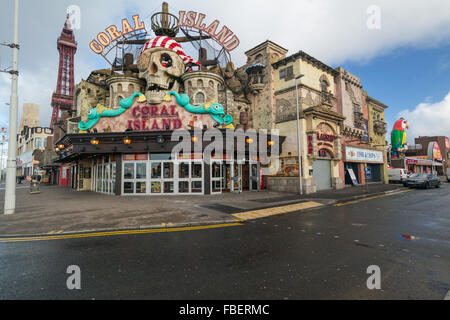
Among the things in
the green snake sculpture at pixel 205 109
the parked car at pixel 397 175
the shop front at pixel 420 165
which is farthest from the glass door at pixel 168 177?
the shop front at pixel 420 165

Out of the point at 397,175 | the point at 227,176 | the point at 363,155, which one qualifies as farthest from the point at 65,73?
the point at 397,175

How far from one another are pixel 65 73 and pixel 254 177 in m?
78.2

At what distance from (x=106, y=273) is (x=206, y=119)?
15.0 m

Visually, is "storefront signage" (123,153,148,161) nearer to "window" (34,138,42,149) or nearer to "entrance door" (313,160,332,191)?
"entrance door" (313,160,332,191)

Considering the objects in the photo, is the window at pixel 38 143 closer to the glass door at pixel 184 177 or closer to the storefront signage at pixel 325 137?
the glass door at pixel 184 177

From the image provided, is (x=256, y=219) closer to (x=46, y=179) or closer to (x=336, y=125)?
(x=336, y=125)

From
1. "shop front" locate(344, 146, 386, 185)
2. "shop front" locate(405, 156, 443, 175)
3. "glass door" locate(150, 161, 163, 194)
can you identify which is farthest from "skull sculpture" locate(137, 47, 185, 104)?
"shop front" locate(405, 156, 443, 175)

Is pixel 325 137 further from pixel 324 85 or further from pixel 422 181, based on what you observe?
pixel 422 181

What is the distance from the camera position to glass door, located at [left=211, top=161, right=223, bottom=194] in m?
Answer: 16.6

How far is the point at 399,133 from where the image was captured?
3438 centimetres

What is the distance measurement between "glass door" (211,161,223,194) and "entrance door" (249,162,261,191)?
12.1 ft

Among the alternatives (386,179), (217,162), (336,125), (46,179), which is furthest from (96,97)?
(386,179)

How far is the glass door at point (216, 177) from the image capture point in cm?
1664
